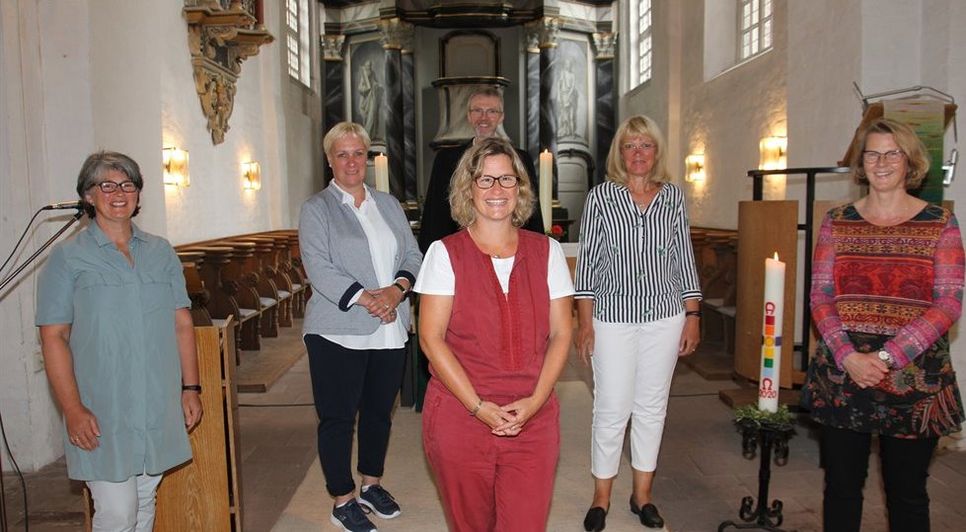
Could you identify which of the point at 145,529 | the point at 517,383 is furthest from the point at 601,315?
the point at 145,529

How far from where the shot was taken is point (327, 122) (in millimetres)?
13125

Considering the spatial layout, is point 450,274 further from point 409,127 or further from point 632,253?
point 409,127

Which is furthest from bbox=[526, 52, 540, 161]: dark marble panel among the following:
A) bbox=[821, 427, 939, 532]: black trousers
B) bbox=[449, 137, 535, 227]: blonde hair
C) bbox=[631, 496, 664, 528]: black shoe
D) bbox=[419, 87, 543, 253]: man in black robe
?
bbox=[449, 137, 535, 227]: blonde hair

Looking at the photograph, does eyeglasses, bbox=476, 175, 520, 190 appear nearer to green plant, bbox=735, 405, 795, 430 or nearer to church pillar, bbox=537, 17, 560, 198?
green plant, bbox=735, 405, 795, 430

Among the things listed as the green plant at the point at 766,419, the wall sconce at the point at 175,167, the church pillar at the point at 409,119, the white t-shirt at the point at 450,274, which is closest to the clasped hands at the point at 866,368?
the green plant at the point at 766,419

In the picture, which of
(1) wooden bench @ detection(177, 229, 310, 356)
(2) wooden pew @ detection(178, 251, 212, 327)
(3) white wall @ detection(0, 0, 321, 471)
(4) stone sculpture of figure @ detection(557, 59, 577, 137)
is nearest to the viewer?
(3) white wall @ detection(0, 0, 321, 471)

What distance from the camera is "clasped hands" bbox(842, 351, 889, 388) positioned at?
81.0 inches

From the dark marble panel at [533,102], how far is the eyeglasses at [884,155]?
10.7 meters

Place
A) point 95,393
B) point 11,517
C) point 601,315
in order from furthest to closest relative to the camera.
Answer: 1. point 11,517
2. point 601,315
3. point 95,393

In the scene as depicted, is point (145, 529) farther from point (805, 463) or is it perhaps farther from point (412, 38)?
point (412, 38)

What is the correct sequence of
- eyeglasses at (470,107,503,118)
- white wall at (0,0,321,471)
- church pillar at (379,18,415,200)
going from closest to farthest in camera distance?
eyeglasses at (470,107,503,118) < white wall at (0,0,321,471) < church pillar at (379,18,415,200)

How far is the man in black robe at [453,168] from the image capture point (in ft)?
9.78

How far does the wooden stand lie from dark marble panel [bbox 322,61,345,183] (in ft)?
35.0

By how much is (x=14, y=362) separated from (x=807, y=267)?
12.9ft
